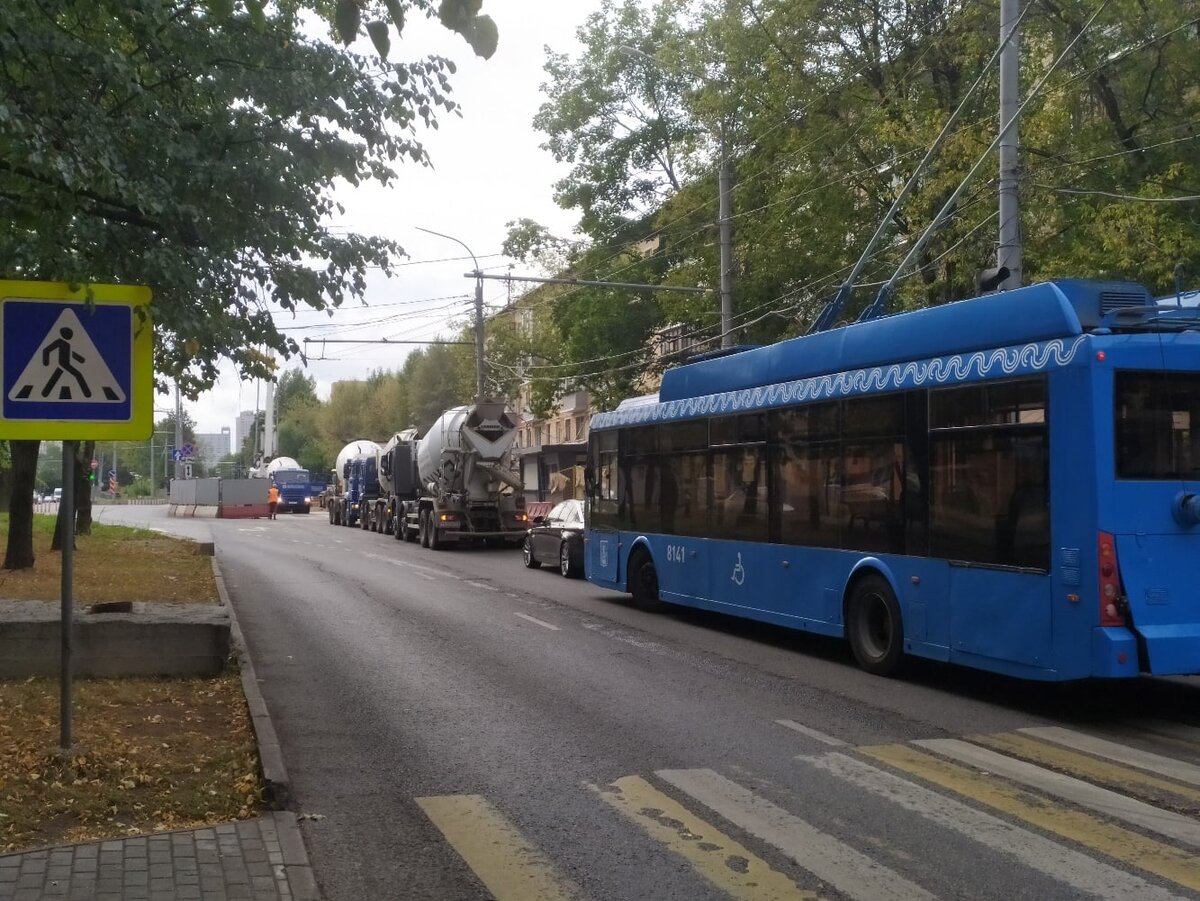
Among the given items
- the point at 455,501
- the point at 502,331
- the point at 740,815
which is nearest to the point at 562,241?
the point at 502,331

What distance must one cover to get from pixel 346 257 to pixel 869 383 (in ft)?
15.5

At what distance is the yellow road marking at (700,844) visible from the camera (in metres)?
5.77

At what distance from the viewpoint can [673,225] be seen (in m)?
36.9

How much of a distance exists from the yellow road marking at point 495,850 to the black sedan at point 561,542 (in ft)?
54.2

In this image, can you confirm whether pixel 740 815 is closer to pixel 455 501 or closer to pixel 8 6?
pixel 8 6

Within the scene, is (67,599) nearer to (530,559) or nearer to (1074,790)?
(1074,790)

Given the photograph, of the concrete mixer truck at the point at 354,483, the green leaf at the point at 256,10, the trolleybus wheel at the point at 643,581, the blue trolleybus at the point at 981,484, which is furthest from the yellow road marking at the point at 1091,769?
the concrete mixer truck at the point at 354,483

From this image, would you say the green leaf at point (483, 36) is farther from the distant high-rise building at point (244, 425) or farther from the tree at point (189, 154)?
the distant high-rise building at point (244, 425)

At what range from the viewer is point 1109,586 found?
360 inches

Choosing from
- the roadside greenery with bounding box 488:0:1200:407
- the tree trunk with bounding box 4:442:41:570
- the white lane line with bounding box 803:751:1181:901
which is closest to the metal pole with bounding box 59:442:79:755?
the white lane line with bounding box 803:751:1181:901

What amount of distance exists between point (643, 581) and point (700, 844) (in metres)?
11.1

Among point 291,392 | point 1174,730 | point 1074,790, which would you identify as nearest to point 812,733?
point 1074,790

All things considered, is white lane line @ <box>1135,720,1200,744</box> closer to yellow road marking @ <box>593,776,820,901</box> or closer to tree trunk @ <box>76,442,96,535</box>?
yellow road marking @ <box>593,776,820,901</box>

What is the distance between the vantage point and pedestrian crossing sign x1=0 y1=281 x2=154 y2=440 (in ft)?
23.9
